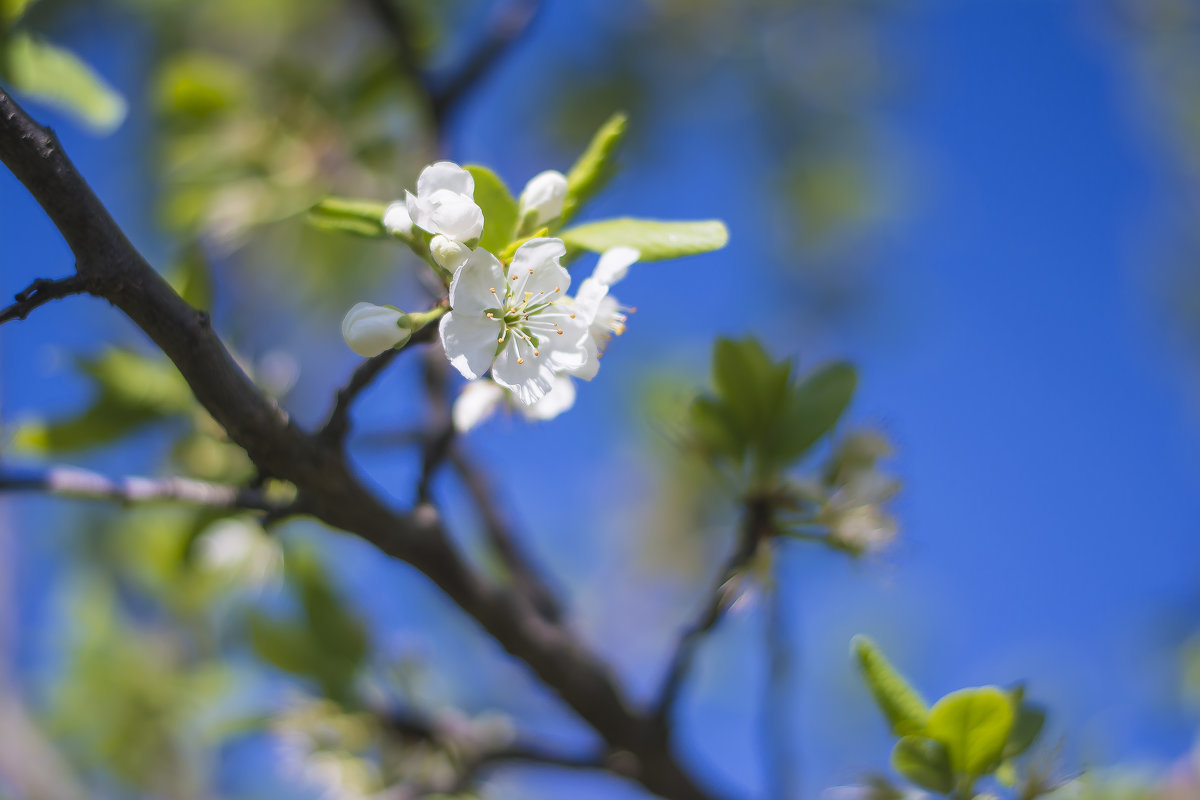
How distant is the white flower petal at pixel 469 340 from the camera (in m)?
0.86

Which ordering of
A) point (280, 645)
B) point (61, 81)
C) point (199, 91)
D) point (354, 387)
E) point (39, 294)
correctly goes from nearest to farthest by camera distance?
point (39, 294) → point (354, 387) → point (61, 81) → point (280, 645) → point (199, 91)

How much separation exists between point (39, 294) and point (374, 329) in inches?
11.6

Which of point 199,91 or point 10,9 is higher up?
point 199,91

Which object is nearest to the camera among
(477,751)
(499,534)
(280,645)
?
(477,751)

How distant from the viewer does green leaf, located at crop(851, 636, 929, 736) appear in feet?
3.20

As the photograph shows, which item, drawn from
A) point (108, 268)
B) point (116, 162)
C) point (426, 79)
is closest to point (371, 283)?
point (426, 79)

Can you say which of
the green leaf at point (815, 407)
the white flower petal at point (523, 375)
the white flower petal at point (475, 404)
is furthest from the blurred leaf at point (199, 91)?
the green leaf at point (815, 407)

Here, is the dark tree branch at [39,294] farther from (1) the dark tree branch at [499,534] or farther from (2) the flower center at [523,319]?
(1) the dark tree branch at [499,534]

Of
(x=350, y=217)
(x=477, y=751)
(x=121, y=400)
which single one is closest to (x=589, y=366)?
(x=350, y=217)

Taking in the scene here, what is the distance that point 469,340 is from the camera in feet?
2.86

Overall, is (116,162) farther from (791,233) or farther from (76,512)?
(791,233)

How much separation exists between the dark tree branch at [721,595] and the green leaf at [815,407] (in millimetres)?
107

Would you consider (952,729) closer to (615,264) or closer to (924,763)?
(924,763)

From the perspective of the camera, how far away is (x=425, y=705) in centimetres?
175
